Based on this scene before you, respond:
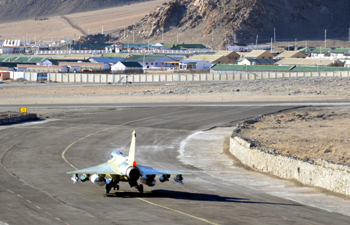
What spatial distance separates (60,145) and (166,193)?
70.9 ft

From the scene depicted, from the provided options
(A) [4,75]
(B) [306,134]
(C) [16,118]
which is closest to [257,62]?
(A) [4,75]

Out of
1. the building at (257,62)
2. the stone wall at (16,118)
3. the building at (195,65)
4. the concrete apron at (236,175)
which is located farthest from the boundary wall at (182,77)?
the concrete apron at (236,175)

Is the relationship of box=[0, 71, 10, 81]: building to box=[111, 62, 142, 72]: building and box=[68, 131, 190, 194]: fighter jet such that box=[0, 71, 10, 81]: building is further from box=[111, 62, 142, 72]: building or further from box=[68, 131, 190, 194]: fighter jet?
box=[68, 131, 190, 194]: fighter jet

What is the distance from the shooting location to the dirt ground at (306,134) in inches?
1541

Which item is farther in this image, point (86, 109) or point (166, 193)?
point (86, 109)

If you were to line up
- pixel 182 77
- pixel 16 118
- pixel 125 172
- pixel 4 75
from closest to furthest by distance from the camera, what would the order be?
pixel 125 172 < pixel 16 118 < pixel 182 77 < pixel 4 75

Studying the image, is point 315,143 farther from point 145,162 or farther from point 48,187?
point 48,187

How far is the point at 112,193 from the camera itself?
29328 millimetres

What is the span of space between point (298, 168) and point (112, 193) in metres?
12.0

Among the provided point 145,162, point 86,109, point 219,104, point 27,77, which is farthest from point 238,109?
point 27,77

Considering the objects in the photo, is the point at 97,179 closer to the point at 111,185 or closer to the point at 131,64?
the point at 111,185

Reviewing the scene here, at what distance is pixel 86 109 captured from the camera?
78.4 m

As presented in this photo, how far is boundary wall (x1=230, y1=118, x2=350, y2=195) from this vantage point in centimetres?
3000

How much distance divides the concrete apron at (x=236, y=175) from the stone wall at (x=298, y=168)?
0.61 m
